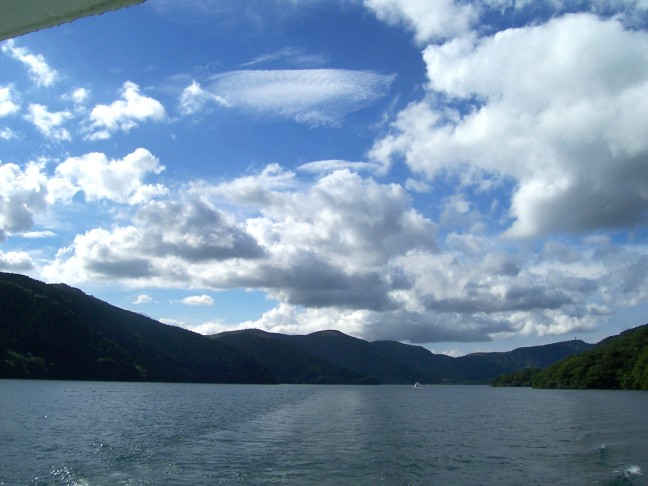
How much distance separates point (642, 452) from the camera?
50.1 m

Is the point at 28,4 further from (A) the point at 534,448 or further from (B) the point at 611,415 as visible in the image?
(B) the point at 611,415

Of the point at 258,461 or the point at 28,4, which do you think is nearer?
the point at 28,4

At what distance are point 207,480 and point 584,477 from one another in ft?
84.8

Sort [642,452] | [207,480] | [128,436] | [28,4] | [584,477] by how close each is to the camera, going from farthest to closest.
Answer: [128,436] < [642,452] < [584,477] < [207,480] < [28,4]

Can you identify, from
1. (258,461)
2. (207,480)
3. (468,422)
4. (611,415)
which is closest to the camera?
(207,480)

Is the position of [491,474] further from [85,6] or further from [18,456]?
[85,6]

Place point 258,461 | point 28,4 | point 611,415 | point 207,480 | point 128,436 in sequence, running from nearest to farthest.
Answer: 1. point 28,4
2. point 207,480
3. point 258,461
4. point 128,436
5. point 611,415

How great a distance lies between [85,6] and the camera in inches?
176

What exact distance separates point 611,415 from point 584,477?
62826 mm

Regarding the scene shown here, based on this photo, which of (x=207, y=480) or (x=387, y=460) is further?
(x=387, y=460)

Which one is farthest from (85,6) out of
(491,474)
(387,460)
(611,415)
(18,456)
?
(611,415)

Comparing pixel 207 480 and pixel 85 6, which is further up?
pixel 85 6

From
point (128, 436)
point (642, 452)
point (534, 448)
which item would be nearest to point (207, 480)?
point (128, 436)

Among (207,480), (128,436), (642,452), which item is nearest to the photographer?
(207,480)
